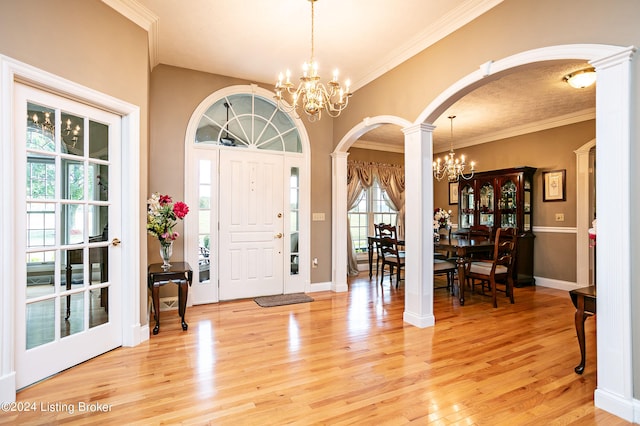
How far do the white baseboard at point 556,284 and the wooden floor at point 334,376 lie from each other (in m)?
1.96

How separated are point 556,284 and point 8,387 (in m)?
7.04

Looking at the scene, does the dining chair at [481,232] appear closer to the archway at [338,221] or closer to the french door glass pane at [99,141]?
the archway at [338,221]

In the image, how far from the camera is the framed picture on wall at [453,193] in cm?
762

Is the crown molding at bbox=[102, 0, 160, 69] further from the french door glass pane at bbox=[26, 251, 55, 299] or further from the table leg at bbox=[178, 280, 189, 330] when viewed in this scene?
the table leg at bbox=[178, 280, 189, 330]

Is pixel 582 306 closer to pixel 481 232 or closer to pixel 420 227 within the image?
Result: pixel 420 227

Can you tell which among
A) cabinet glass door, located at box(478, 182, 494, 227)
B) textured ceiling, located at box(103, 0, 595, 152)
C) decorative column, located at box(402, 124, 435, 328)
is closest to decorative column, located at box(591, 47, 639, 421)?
textured ceiling, located at box(103, 0, 595, 152)

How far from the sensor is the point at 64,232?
2.59 m

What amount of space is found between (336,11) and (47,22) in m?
2.28

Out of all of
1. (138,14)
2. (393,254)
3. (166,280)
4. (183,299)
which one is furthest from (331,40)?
(393,254)

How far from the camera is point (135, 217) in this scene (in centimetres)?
306

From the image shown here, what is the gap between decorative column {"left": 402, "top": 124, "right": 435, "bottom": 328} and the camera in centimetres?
357

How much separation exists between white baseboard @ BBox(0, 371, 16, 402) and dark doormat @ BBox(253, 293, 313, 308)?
2540mm

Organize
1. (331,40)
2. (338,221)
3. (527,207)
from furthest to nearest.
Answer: (527,207), (338,221), (331,40)

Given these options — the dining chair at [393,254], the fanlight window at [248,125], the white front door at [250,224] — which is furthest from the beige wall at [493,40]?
the dining chair at [393,254]
